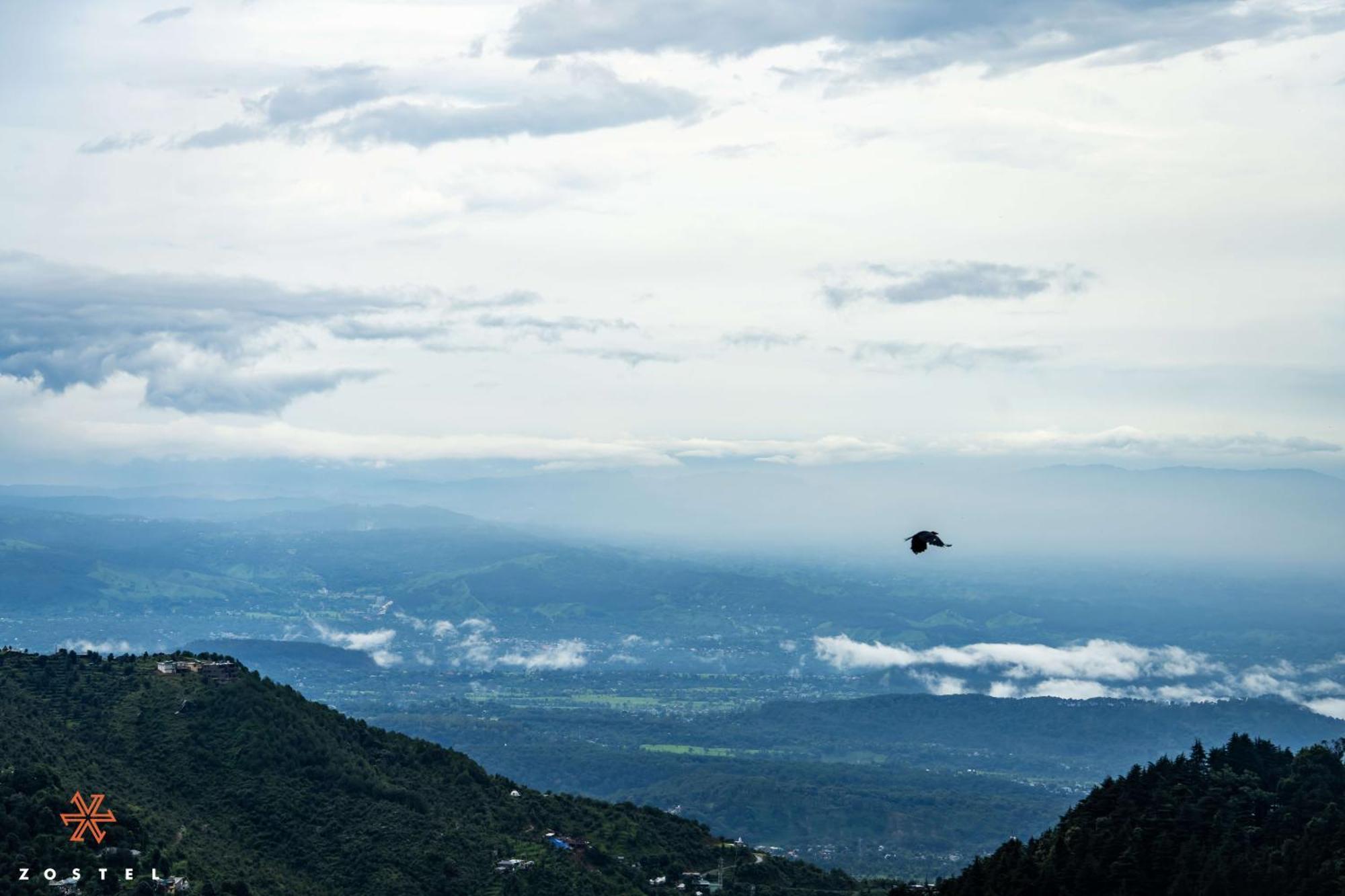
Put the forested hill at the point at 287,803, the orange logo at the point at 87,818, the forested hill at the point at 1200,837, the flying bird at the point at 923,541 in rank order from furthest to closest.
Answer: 1. the forested hill at the point at 287,803
2. the orange logo at the point at 87,818
3. the forested hill at the point at 1200,837
4. the flying bird at the point at 923,541

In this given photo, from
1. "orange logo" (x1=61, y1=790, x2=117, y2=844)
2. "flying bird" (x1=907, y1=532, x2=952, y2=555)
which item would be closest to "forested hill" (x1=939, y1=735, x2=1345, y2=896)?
"flying bird" (x1=907, y1=532, x2=952, y2=555)

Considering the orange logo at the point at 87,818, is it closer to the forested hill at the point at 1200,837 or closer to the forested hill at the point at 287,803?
the forested hill at the point at 287,803

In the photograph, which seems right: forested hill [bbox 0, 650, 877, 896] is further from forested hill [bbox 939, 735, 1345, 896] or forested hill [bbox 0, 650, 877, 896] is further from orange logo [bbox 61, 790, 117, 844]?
forested hill [bbox 939, 735, 1345, 896]

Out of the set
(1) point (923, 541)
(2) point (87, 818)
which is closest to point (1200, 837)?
(1) point (923, 541)

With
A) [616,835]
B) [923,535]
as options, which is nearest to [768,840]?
[616,835]

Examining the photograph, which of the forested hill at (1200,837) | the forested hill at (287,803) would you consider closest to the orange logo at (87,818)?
the forested hill at (287,803)

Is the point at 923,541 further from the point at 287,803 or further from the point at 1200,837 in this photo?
the point at 287,803
